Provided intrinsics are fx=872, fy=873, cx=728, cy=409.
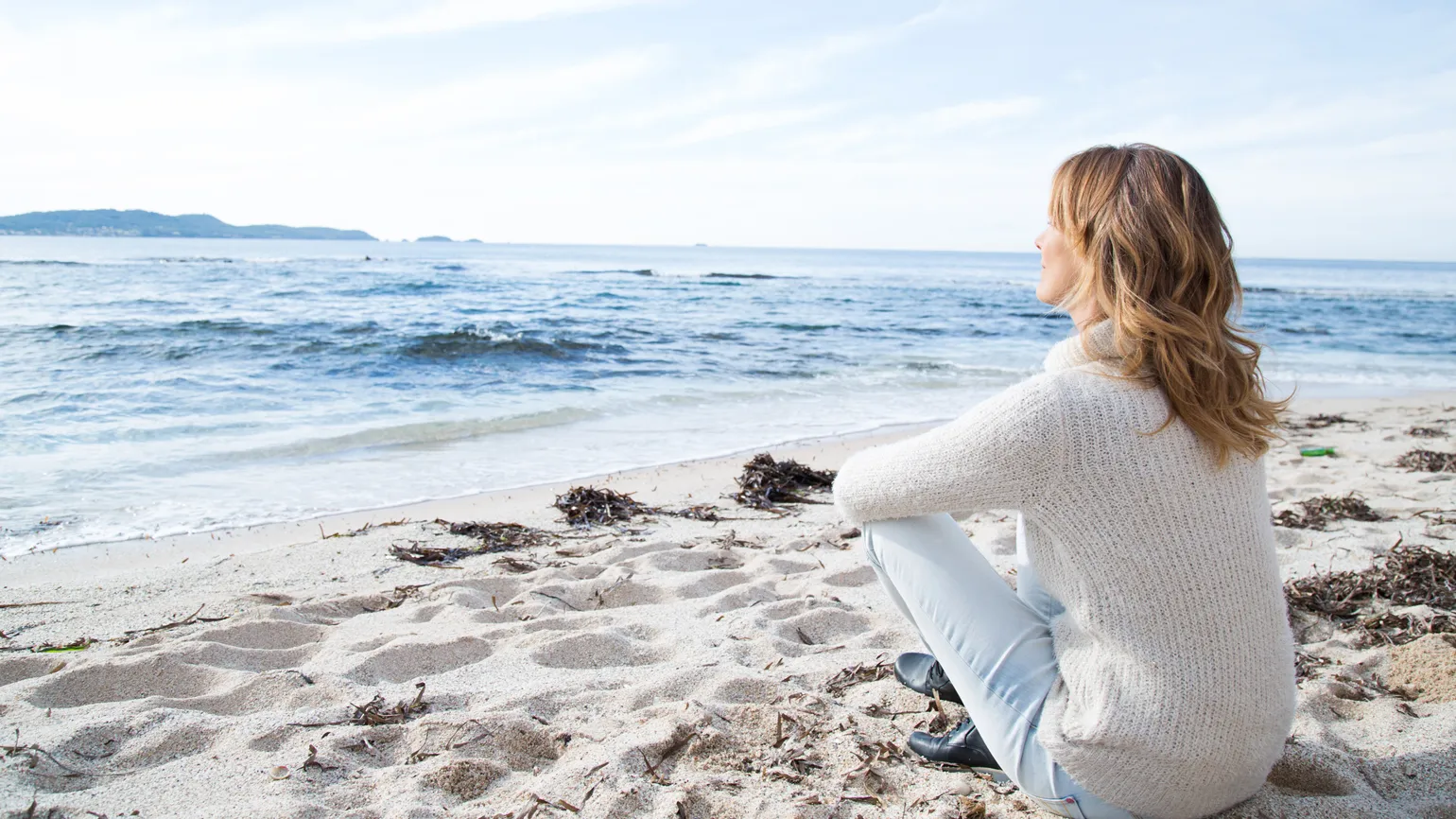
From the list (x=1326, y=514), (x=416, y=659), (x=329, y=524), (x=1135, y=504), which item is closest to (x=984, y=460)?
(x=1135, y=504)

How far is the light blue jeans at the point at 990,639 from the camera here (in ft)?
5.71

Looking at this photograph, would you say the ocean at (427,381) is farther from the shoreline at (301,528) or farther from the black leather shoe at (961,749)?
the black leather shoe at (961,749)

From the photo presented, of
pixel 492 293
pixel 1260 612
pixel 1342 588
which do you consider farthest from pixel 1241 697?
pixel 492 293

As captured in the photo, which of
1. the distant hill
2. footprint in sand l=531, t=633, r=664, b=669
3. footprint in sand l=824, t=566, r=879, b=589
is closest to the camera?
footprint in sand l=531, t=633, r=664, b=669

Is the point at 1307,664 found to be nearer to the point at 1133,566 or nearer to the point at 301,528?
the point at 1133,566

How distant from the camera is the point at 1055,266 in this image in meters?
1.77

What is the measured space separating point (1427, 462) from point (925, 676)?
4667 millimetres

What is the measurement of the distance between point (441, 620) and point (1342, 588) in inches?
126

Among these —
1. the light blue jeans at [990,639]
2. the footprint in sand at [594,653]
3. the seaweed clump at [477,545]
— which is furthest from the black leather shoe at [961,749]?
the seaweed clump at [477,545]

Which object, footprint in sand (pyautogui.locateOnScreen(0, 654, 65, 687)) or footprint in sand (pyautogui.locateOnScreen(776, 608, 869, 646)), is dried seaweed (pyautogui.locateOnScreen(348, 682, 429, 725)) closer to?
footprint in sand (pyautogui.locateOnScreen(0, 654, 65, 687))

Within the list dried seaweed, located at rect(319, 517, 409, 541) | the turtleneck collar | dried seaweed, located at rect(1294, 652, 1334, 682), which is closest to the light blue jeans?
the turtleneck collar

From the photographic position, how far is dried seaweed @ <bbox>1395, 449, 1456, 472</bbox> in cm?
515

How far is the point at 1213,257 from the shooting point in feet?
5.02

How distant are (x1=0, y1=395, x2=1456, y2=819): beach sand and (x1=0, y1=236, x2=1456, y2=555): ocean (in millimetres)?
1175
